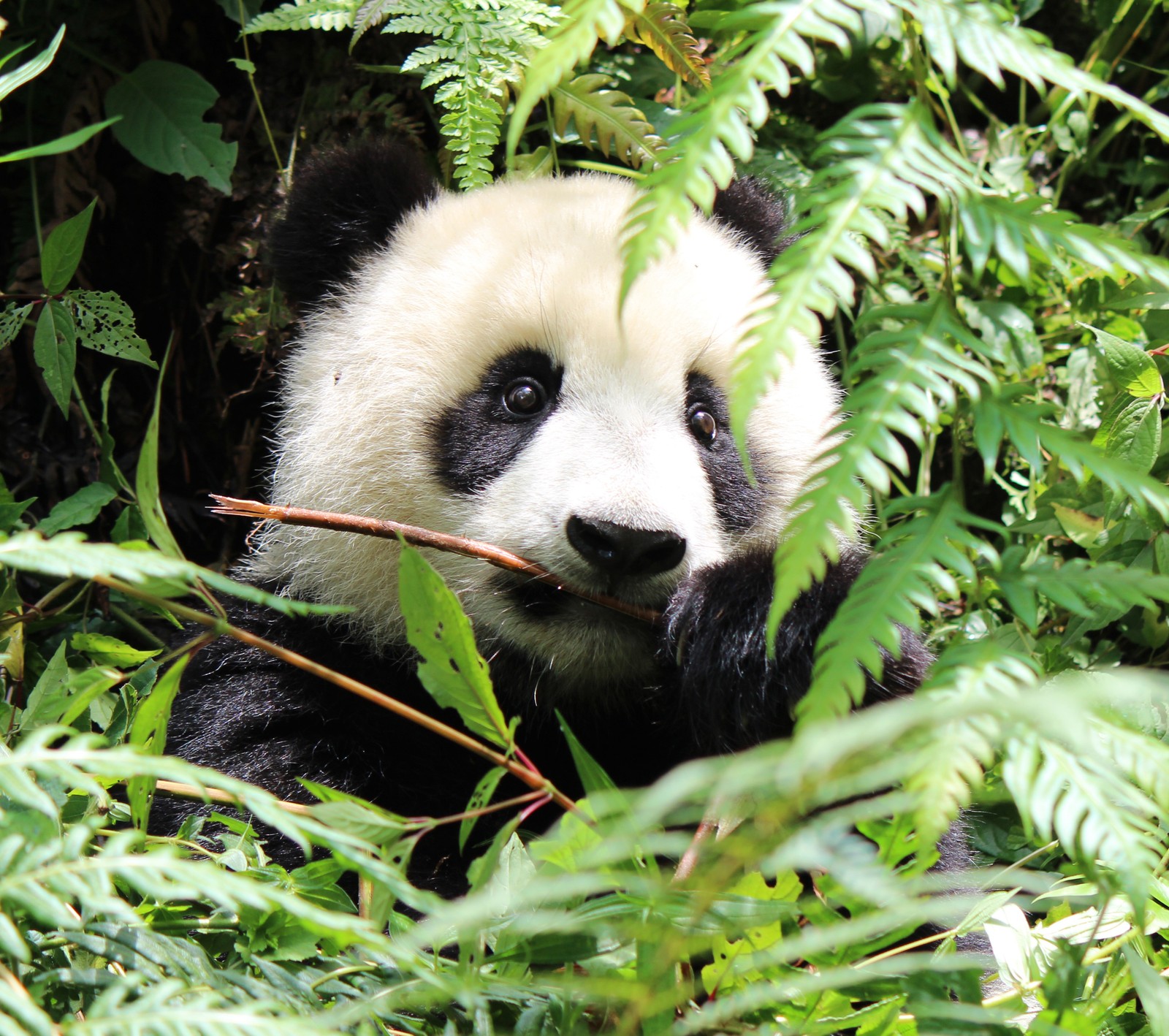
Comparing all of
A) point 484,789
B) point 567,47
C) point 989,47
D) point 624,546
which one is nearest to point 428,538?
point 624,546

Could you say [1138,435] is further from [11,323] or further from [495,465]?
[11,323]

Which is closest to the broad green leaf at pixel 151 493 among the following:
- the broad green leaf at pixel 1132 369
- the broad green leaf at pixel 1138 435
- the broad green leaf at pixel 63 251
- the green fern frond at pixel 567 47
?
the green fern frond at pixel 567 47

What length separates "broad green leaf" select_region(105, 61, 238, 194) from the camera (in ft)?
11.4

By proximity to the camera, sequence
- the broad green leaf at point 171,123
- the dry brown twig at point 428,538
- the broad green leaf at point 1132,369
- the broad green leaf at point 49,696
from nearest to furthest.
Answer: the dry brown twig at point 428,538 → the broad green leaf at point 49,696 → the broad green leaf at point 1132,369 → the broad green leaf at point 171,123

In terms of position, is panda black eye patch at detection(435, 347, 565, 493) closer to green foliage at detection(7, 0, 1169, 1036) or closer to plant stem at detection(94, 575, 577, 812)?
green foliage at detection(7, 0, 1169, 1036)

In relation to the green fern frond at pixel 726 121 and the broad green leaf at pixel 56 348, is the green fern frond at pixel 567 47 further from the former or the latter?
the broad green leaf at pixel 56 348

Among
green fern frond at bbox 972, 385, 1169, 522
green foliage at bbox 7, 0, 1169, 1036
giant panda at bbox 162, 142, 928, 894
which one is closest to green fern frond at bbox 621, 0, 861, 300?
green foliage at bbox 7, 0, 1169, 1036

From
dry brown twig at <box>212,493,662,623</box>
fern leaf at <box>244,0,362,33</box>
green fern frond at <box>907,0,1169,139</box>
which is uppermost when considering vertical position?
green fern frond at <box>907,0,1169,139</box>

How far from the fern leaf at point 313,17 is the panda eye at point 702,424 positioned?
1.49 metres

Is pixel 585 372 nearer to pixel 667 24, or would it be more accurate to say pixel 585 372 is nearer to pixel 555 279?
pixel 555 279

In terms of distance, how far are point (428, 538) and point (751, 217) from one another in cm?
152

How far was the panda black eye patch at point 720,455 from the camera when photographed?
108 inches

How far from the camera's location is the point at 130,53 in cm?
376

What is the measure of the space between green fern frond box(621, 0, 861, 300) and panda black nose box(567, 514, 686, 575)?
0.90m
